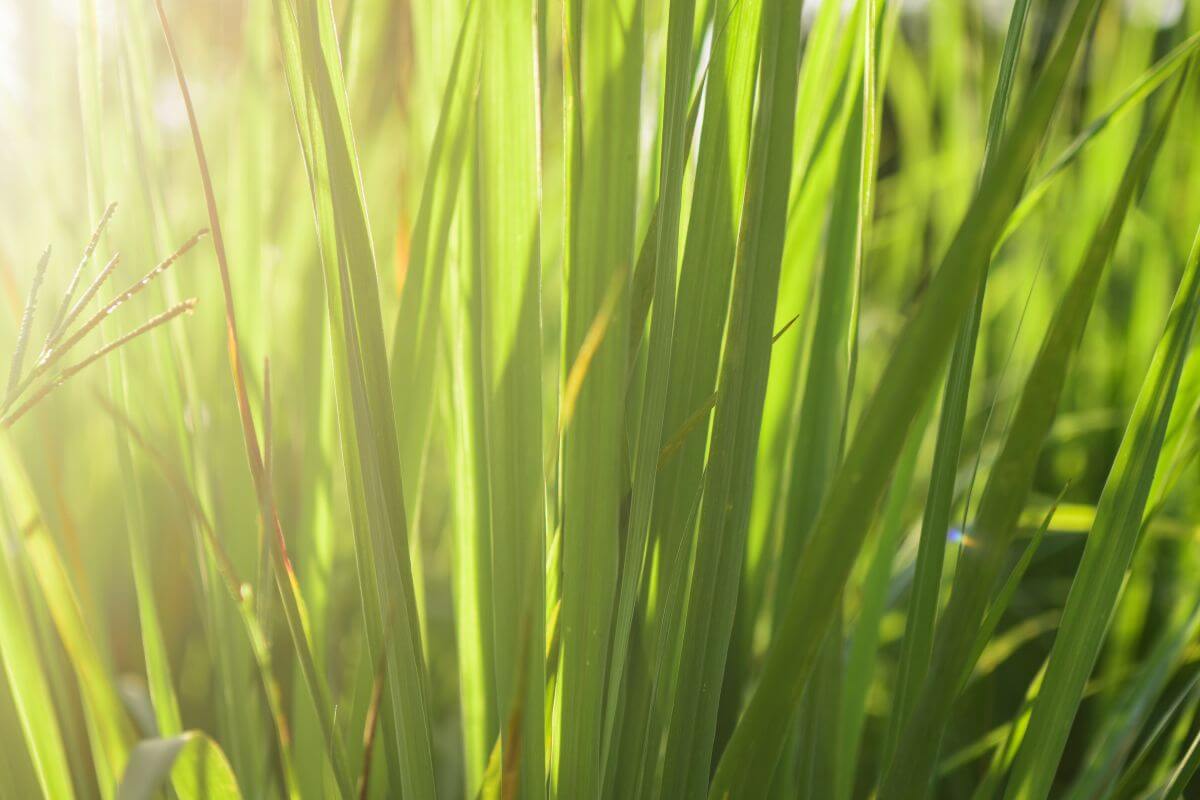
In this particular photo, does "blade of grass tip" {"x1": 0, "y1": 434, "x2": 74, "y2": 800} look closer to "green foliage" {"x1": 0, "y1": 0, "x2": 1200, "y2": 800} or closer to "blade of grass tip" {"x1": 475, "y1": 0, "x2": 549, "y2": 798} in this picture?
"green foliage" {"x1": 0, "y1": 0, "x2": 1200, "y2": 800}

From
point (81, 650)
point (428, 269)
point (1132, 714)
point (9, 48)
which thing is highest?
point (9, 48)

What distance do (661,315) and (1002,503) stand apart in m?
0.11

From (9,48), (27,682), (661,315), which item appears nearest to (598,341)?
(661,315)

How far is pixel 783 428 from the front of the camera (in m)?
0.47

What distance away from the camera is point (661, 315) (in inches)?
11.4

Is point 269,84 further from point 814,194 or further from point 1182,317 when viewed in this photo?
point 1182,317

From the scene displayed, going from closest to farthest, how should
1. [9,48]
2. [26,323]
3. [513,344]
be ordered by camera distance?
[26,323] < [513,344] < [9,48]

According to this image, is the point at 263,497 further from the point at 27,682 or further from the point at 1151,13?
the point at 1151,13

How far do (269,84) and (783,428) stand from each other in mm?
382

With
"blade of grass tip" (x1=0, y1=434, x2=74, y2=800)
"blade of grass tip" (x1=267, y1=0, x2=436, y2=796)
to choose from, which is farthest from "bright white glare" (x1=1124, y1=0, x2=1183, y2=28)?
"blade of grass tip" (x1=0, y1=434, x2=74, y2=800)

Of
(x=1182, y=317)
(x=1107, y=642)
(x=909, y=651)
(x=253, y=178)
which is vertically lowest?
(x=1107, y=642)

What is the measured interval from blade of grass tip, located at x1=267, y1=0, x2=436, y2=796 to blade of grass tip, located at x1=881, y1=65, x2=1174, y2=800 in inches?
6.3

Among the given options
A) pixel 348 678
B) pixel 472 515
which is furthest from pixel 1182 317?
pixel 348 678

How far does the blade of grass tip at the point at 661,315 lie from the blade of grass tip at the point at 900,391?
63 millimetres
